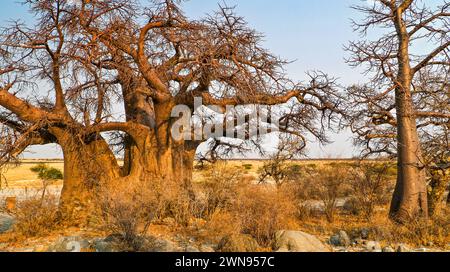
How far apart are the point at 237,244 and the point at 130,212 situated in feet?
5.84

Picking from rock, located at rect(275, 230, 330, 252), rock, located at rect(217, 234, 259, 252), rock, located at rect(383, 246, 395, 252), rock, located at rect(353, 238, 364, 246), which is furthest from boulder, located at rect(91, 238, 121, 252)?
rock, located at rect(383, 246, 395, 252)

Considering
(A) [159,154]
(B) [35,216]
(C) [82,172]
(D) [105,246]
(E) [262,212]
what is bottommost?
Result: (D) [105,246]

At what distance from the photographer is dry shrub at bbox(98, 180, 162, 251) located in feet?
21.8

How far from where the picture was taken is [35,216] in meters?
7.89

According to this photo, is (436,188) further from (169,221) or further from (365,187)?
(169,221)

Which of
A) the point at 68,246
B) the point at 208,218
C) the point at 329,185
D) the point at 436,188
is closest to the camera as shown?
the point at 68,246

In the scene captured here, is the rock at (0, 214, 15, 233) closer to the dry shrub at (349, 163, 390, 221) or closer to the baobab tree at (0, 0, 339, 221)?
the baobab tree at (0, 0, 339, 221)

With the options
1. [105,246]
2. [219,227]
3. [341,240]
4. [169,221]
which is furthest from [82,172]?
[341,240]

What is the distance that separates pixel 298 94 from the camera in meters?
10.2

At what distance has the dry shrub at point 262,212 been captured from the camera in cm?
700

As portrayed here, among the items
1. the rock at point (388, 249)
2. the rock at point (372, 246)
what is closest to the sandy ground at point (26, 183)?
the rock at point (372, 246)

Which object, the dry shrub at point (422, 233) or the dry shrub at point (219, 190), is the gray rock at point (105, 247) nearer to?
the dry shrub at point (219, 190)

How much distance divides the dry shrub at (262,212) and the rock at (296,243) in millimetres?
195
